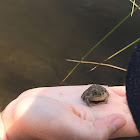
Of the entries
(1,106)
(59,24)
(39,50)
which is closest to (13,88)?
(1,106)

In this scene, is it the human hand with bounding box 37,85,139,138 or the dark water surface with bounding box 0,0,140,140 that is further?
the dark water surface with bounding box 0,0,140,140

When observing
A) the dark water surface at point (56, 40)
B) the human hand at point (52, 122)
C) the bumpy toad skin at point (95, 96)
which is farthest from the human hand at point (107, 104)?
the dark water surface at point (56, 40)

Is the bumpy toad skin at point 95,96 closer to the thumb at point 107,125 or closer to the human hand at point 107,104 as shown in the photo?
the human hand at point 107,104

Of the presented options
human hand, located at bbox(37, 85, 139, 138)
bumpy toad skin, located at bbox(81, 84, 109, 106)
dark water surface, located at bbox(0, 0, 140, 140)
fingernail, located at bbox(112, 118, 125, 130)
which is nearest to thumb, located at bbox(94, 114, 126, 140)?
fingernail, located at bbox(112, 118, 125, 130)

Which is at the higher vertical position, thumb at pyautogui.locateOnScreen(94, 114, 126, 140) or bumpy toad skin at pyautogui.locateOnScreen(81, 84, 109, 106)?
bumpy toad skin at pyautogui.locateOnScreen(81, 84, 109, 106)

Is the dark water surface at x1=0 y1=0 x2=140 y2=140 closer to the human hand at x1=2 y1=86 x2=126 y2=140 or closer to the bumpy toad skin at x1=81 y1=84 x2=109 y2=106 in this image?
the bumpy toad skin at x1=81 y1=84 x2=109 y2=106

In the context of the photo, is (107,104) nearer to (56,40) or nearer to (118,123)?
(118,123)

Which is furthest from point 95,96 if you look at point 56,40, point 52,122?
point 56,40
